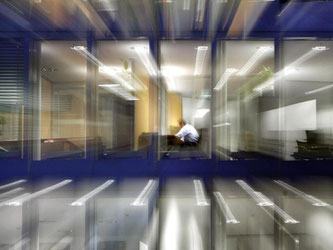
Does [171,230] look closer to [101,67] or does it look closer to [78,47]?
[101,67]

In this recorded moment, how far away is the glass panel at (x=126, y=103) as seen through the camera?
17.6ft

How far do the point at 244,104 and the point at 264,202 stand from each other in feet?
10.3

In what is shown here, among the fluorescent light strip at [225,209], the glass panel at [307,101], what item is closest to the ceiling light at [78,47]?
the fluorescent light strip at [225,209]

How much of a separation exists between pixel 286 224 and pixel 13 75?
19.5 ft

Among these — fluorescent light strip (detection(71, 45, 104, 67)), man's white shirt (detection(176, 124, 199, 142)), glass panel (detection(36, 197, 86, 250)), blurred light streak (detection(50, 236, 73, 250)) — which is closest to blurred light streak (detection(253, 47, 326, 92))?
man's white shirt (detection(176, 124, 199, 142))

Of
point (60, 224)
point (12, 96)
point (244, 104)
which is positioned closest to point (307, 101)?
point (244, 104)

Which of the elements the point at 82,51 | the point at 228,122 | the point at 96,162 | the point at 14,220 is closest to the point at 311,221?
the point at 228,122

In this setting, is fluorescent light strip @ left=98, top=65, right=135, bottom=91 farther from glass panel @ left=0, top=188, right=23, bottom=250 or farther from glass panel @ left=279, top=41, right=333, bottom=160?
glass panel @ left=279, top=41, right=333, bottom=160

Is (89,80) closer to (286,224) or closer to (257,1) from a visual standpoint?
(257,1)

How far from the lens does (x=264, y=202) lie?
3.44 metres

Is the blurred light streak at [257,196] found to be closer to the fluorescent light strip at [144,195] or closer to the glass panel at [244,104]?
the glass panel at [244,104]

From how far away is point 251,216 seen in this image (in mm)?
2953

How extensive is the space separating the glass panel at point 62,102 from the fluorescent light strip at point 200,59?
8.73 feet

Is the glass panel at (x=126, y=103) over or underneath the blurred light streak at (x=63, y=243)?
over
